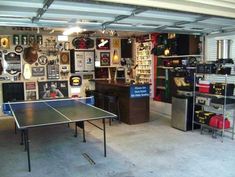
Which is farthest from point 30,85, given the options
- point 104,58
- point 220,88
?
point 220,88

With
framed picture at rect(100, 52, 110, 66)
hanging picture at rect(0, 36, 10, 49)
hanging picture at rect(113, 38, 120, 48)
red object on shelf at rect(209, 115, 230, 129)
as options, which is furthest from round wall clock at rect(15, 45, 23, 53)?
red object on shelf at rect(209, 115, 230, 129)

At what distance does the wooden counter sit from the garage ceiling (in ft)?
6.64

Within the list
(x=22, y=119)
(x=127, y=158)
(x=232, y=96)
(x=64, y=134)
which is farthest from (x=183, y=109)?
(x=22, y=119)

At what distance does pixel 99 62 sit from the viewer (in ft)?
30.2

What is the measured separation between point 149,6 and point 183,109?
3.33m

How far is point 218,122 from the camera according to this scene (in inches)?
214

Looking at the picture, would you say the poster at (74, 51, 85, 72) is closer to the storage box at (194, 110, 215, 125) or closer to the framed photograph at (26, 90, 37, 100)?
the framed photograph at (26, 90, 37, 100)

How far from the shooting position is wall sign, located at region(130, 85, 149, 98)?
265 inches

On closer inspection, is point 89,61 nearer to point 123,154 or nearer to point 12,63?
point 12,63

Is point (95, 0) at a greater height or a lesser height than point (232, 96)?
greater

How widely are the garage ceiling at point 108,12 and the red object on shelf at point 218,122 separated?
200 centimetres

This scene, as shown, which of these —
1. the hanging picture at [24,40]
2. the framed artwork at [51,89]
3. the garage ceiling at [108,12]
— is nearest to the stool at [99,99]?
the framed artwork at [51,89]

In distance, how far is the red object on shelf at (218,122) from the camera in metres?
5.42

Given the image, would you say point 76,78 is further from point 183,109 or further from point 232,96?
point 232,96
